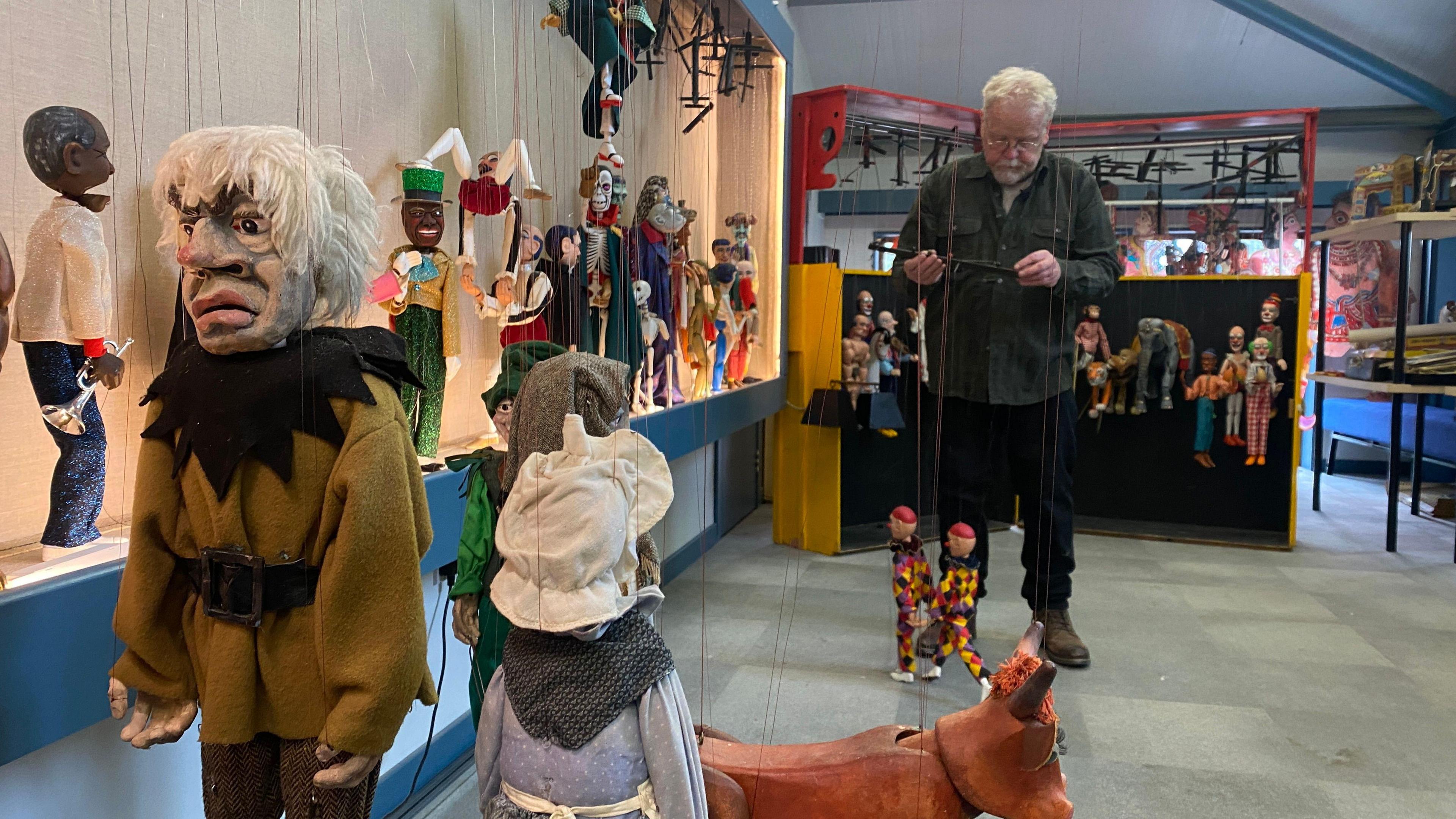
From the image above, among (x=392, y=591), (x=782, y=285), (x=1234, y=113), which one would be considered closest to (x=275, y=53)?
(x=392, y=591)

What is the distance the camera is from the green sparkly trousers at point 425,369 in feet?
5.42

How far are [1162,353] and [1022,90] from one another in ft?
9.82

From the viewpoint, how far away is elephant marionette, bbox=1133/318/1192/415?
161 inches

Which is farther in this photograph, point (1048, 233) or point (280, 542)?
point (1048, 233)

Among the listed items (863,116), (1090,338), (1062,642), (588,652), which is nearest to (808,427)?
(1090,338)

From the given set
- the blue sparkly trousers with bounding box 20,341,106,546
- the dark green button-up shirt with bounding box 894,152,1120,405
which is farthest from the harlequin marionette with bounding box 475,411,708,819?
the dark green button-up shirt with bounding box 894,152,1120,405

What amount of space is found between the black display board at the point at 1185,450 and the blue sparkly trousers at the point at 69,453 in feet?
12.1

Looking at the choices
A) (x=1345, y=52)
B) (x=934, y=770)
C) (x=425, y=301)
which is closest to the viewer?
(x=934, y=770)

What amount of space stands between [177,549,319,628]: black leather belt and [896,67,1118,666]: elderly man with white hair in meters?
0.95

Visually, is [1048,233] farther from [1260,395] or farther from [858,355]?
[1260,395]

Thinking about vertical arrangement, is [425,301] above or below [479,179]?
below

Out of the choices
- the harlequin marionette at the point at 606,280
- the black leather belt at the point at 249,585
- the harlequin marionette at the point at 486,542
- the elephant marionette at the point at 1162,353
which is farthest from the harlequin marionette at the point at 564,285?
the elephant marionette at the point at 1162,353

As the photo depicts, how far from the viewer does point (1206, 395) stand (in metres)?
4.09

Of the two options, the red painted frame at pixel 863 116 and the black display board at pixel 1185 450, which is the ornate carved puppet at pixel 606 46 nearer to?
the red painted frame at pixel 863 116
